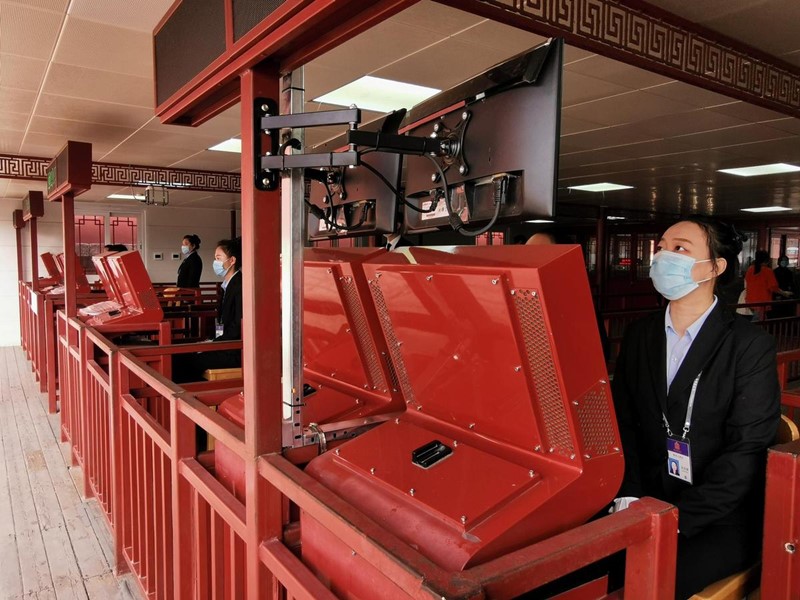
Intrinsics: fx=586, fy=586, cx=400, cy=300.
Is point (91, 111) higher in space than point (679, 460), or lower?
higher

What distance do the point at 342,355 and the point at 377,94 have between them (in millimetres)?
2854

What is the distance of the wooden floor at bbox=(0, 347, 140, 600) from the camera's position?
2365mm

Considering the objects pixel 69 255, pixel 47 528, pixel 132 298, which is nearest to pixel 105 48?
pixel 69 255

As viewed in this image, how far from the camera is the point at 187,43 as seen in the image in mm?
1528

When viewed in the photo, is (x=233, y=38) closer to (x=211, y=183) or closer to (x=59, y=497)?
(x=59, y=497)

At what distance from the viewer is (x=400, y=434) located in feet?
4.19

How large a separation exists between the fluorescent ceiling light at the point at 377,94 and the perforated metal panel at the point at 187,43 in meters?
2.15

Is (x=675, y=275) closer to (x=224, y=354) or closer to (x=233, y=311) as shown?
(x=233, y=311)

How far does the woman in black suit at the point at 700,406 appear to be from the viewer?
146 centimetres

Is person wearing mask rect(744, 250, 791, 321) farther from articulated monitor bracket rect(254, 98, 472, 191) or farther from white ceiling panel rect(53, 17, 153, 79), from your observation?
articulated monitor bracket rect(254, 98, 472, 191)

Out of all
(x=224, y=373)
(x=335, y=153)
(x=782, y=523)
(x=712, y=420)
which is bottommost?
(x=224, y=373)

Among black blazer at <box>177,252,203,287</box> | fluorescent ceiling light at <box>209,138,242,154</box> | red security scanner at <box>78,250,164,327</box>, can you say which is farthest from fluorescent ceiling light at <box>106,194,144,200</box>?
red security scanner at <box>78,250,164,327</box>

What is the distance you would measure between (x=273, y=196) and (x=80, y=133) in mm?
5390

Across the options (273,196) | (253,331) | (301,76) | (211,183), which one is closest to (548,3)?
(301,76)
